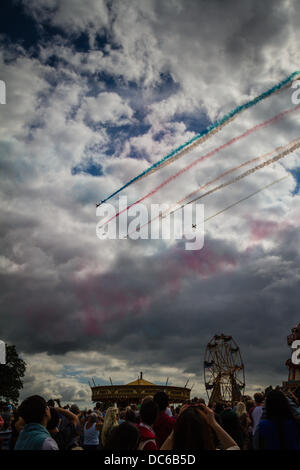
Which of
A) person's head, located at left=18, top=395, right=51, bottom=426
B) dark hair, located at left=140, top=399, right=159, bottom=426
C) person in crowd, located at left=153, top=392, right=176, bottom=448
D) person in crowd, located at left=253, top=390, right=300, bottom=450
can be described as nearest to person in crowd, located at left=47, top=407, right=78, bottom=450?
person in crowd, located at left=153, top=392, right=176, bottom=448

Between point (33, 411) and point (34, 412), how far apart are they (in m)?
0.02

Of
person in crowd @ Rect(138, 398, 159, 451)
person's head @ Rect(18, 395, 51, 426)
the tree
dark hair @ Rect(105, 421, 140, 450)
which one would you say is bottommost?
the tree

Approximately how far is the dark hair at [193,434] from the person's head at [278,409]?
1.46 m

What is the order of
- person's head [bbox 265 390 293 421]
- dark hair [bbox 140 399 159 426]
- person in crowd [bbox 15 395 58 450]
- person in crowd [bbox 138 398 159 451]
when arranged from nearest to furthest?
person in crowd [bbox 15 395 58 450] < person's head [bbox 265 390 293 421] < person in crowd [bbox 138 398 159 451] < dark hair [bbox 140 399 159 426]

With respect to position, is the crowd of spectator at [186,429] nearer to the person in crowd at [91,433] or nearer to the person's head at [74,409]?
the person in crowd at [91,433]

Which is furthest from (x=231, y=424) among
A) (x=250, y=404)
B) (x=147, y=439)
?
(x=250, y=404)

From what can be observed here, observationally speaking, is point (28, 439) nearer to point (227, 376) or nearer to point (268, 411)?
point (268, 411)

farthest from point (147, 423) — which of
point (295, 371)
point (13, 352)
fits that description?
point (13, 352)

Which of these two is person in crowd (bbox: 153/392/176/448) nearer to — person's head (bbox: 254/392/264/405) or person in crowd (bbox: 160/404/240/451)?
person in crowd (bbox: 160/404/240/451)

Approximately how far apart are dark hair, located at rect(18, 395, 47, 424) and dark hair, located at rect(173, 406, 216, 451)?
6.55 ft

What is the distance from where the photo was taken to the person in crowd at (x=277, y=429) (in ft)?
15.6

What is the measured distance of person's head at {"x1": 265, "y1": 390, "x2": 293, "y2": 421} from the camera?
497 cm

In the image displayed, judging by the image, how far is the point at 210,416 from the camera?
5031mm

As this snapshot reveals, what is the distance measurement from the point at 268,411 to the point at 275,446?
17.2 inches
